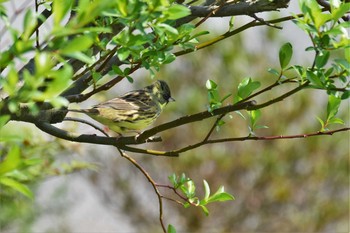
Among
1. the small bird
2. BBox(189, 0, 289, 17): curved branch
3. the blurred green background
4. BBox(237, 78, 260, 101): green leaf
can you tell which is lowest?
the blurred green background

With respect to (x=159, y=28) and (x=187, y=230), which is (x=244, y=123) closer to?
(x=187, y=230)

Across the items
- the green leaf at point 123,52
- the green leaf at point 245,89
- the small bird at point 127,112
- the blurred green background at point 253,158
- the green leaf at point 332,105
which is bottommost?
the blurred green background at point 253,158

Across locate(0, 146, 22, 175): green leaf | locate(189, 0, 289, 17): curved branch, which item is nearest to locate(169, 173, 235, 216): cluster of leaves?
locate(189, 0, 289, 17): curved branch

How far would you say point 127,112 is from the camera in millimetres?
3238

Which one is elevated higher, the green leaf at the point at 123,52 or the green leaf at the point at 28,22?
the green leaf at the point at 28,22

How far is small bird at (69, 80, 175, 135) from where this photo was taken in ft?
10.3

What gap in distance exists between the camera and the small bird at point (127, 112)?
3.14 meters

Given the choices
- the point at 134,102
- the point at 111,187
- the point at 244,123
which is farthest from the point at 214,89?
the point at 111,187

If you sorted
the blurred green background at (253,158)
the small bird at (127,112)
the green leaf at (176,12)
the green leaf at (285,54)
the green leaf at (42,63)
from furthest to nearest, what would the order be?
the blurred green background at (253,158) < the small bird at (127,112) < the green leaf at (285,54) < the green leaf at (176,12) < the green leaf at (42,63)

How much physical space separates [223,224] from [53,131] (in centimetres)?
494

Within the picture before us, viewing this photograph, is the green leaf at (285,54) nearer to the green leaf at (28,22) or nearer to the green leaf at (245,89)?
the green leaf at (245,89)

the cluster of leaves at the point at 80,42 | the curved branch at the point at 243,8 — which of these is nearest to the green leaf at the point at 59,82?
the cluster of leaves at the point at 80,42

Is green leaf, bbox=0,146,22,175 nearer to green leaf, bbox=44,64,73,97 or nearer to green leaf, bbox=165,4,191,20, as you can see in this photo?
green leaf, bbox=44,64,73,97

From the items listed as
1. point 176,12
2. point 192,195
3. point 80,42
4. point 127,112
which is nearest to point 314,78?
point 176,12
